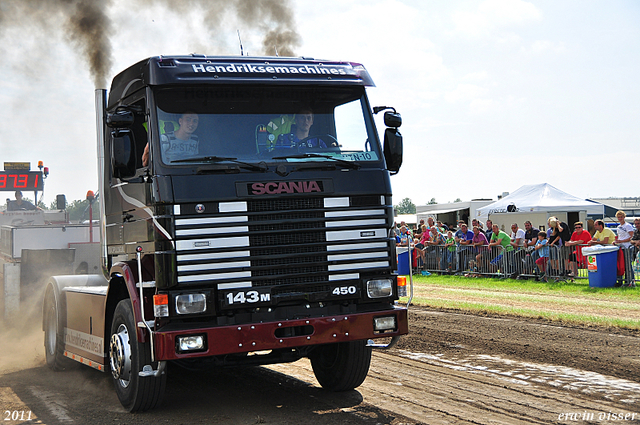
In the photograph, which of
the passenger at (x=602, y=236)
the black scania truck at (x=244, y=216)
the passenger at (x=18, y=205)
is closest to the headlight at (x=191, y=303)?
the black scania truck at (x=244, y=216)

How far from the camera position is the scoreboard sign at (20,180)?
2438cm

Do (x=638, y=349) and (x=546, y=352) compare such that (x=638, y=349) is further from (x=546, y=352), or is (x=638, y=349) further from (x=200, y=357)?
(x=200, y=357)

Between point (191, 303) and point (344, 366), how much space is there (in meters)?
2.01

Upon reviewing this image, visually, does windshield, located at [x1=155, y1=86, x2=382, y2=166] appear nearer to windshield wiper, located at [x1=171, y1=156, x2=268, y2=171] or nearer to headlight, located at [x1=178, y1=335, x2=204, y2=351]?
windshield wiper, located at [x1=171, y1=156, x2=268, y2=171]

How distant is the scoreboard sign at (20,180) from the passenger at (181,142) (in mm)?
19867

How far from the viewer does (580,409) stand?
6031 mm

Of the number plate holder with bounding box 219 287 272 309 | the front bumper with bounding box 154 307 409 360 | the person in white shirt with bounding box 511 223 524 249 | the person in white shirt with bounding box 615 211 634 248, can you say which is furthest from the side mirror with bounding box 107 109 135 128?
the person in white shirt with bounding box 511 223 524 249

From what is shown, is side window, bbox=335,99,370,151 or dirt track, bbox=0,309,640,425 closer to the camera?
dirt track, bbox=0,309,640,425

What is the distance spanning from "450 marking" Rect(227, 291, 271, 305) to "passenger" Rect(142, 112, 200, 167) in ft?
4.23

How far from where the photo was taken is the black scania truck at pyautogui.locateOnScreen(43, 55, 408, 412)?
19.5ft

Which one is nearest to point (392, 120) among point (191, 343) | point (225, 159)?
point (225, 159)

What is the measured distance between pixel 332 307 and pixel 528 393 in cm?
208

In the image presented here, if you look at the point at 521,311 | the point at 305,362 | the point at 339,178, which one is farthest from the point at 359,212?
the point at 521,311

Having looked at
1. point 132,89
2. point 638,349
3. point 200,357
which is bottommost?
point 638,349
